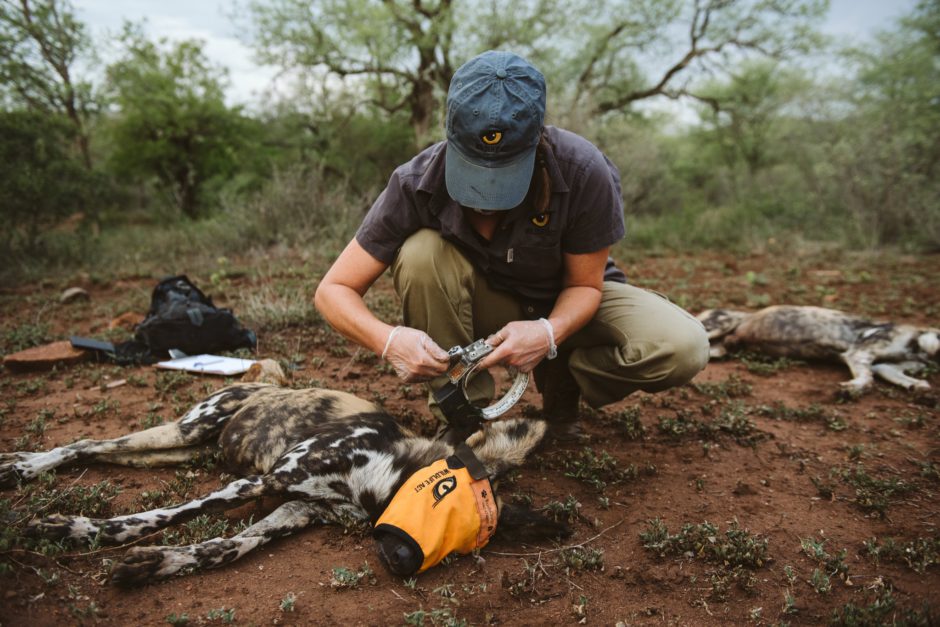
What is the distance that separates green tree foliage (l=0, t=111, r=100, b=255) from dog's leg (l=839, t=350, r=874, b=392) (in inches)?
399

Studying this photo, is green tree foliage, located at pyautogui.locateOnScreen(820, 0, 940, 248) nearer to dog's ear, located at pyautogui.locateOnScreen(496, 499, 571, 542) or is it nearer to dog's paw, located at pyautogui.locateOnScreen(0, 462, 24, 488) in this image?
dog's ear, located at pyautogui.locateOnScreen(496, 499, 571, 542)

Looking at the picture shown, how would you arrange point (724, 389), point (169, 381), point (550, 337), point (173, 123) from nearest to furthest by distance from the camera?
point (550, 337) → point (169, 381) → point (724, 389) → point (173, 123)

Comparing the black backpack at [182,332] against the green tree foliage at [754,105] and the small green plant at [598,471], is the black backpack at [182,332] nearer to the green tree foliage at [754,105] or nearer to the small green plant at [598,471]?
the small green plant at [598,471]

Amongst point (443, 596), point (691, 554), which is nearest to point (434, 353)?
point (443, 596)

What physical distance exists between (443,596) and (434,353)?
955mm

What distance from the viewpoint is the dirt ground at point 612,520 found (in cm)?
210

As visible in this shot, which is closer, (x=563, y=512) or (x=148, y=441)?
(x=563, y=512)

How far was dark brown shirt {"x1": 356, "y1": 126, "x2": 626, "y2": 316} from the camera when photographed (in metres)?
2.74

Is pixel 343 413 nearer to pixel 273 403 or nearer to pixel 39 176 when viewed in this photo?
pixel 273 403

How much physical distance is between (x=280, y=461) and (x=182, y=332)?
96.6 inches

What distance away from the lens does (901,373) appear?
4766 millimetres

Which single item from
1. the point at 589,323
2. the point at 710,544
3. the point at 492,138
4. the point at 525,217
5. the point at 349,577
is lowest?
the point at 710,544

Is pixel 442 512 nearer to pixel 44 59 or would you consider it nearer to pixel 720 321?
pixel 720 321

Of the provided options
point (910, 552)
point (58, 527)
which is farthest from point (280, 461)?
point (910, 552)
